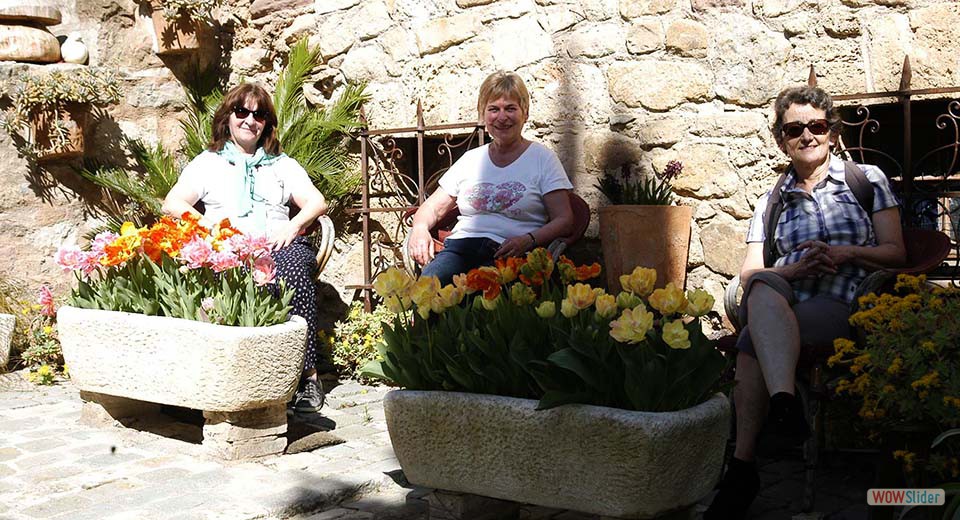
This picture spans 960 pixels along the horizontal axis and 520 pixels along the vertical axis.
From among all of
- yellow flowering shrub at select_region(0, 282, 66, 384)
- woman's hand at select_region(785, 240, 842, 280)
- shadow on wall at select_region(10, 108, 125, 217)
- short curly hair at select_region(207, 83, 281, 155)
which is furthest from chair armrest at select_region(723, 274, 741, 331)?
shadow on wall at select_region(10, 108, 125, 217)

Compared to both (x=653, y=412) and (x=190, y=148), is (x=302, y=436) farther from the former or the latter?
(x=190, y=148)

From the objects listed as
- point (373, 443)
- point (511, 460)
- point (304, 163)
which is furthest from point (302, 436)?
point (304, 163)

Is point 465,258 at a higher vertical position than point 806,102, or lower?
lower

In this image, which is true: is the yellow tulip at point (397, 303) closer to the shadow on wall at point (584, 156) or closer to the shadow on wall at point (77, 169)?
the shadow on wall at point (584, 156)

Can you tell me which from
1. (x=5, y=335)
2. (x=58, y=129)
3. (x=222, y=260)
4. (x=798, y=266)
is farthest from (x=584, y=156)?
(x=5, y=335)

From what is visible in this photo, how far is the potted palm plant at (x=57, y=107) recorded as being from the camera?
5434 millimetres

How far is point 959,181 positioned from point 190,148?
13.2ft

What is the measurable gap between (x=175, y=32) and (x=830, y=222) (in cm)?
418

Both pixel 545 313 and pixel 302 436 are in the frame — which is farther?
pixel 302 436

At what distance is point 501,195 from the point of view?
13.9ft

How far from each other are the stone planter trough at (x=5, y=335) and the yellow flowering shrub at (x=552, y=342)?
3.15 metres

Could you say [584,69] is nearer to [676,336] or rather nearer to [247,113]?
[247,113]

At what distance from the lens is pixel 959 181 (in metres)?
4.19

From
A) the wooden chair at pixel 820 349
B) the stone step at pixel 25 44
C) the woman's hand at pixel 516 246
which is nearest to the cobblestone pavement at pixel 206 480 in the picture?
the wooden chair at pixel 820 349
